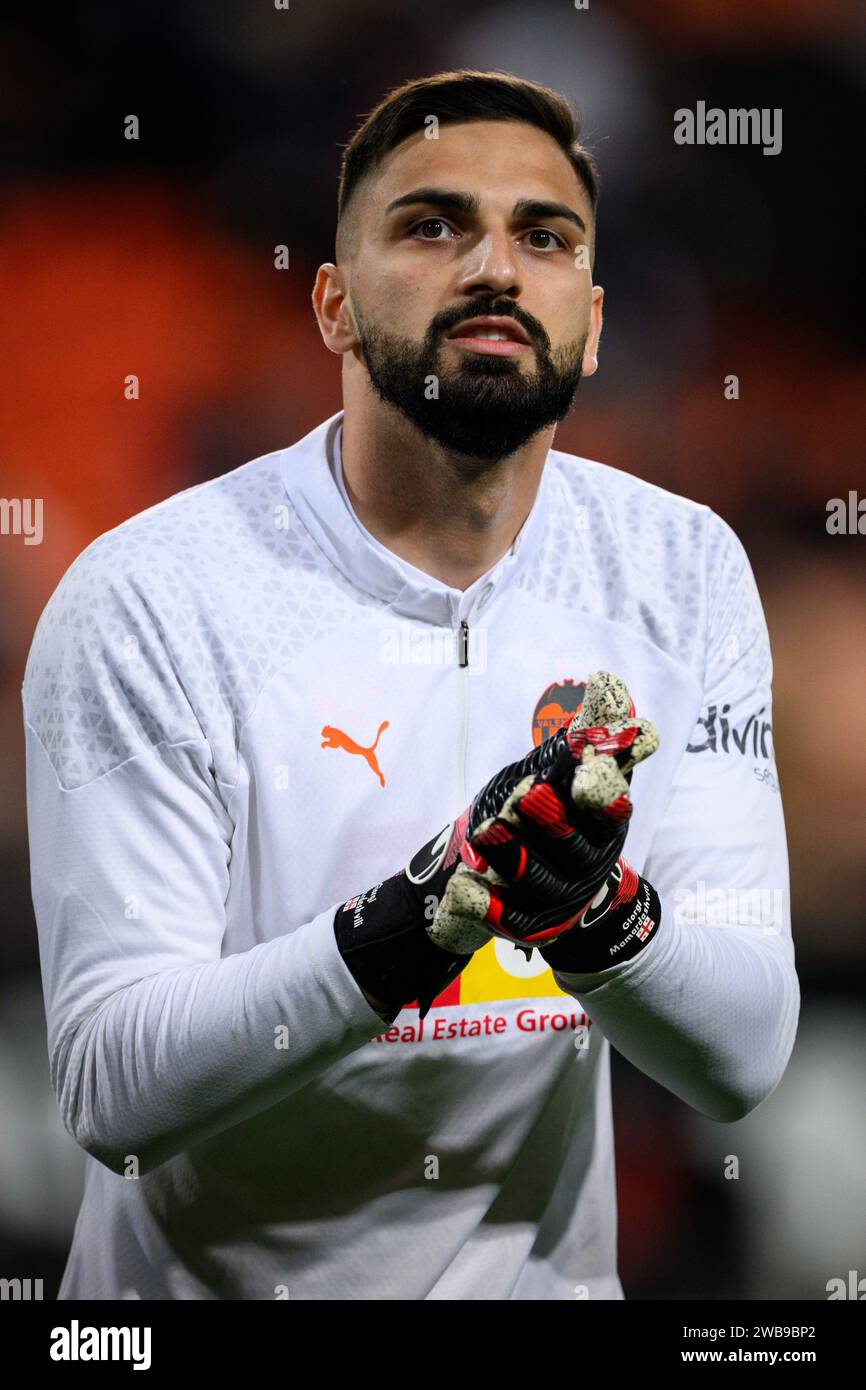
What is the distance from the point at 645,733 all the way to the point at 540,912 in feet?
0.56

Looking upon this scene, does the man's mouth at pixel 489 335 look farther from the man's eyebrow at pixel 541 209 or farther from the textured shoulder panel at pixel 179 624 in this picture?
the textured shoulder panel at pixel 179 624

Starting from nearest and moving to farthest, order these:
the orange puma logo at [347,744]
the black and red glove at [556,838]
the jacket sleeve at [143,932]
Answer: the black and red glove at [556,838], the jacket sleeve at [143,932], the orange puma logo at [347,744]

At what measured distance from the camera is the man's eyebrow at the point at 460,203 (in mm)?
1386

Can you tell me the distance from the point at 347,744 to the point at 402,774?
59 millimetres

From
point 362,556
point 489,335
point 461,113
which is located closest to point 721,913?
point 362,556

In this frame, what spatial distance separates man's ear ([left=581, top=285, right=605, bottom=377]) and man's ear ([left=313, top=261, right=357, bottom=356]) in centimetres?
23

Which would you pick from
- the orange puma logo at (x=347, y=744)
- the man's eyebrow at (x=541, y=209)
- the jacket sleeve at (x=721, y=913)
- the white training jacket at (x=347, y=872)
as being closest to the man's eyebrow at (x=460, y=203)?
the man's eyebrow at (x=541, y=209)

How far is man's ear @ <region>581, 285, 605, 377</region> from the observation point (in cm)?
149

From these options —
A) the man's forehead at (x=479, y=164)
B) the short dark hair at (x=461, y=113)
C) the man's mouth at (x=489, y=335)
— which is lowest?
the man's mouth at (x=489, y=335)

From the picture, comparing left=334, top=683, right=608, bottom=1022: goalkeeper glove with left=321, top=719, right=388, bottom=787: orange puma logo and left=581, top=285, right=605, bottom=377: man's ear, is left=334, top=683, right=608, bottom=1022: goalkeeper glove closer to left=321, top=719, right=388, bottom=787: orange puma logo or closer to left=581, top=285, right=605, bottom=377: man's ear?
left=321, top=719, right=388, bottom=787: orange puma logo

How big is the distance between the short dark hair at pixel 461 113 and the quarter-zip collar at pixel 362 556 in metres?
0.27

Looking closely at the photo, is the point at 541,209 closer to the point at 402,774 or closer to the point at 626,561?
the point at 626,561
